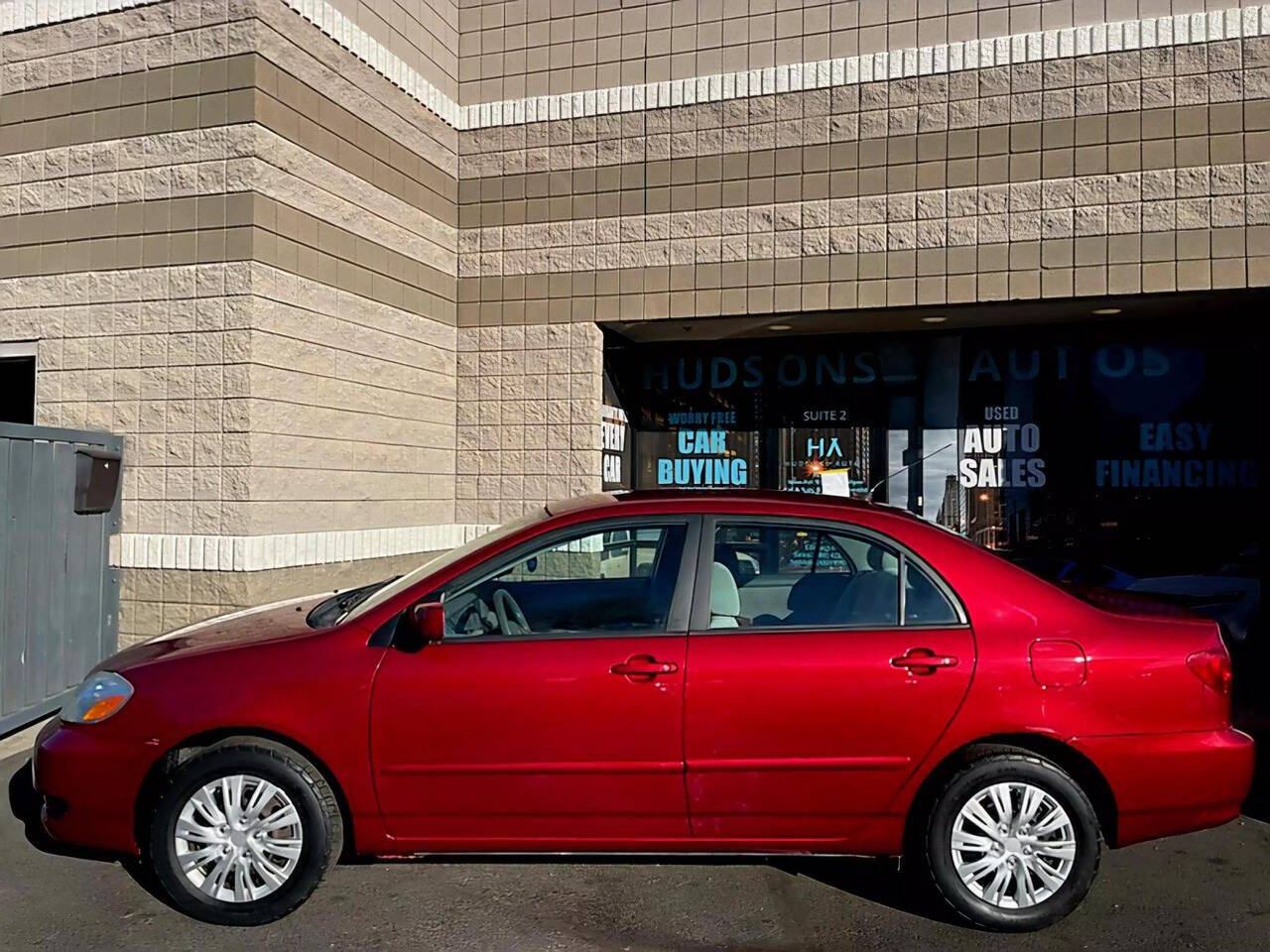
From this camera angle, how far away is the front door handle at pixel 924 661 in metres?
3.86

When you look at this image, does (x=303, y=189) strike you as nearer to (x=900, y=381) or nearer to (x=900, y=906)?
(x=900, y=381)

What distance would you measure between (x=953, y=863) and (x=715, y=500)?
5.42 feet

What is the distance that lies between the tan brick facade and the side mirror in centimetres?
410

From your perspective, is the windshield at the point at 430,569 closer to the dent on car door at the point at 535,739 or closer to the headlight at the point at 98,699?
the dent on car door at the point at 535,739

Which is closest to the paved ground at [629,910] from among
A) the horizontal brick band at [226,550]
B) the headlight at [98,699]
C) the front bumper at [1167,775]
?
the front bumper at [1167,775]

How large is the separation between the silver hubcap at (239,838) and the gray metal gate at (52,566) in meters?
3.07

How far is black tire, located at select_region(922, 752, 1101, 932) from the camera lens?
150 inches

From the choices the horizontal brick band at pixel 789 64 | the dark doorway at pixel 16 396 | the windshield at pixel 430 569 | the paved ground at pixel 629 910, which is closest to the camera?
the paved ground at pixel 629 910

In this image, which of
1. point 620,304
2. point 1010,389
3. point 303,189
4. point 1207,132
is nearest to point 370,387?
point 303,189

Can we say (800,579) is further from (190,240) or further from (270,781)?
(190,240)

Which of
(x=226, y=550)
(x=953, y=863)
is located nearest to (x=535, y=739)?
(x=953, y=863)

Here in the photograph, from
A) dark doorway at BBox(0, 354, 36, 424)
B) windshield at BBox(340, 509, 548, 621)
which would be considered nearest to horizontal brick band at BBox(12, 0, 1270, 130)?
dark doorway at BBox(0, 354, 36, 424)

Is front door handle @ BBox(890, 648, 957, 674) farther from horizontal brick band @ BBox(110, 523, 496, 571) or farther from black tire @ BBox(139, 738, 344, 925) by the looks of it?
horizontal brick band @ BBox(110, 523, 496, 571)

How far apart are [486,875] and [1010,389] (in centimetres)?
703
